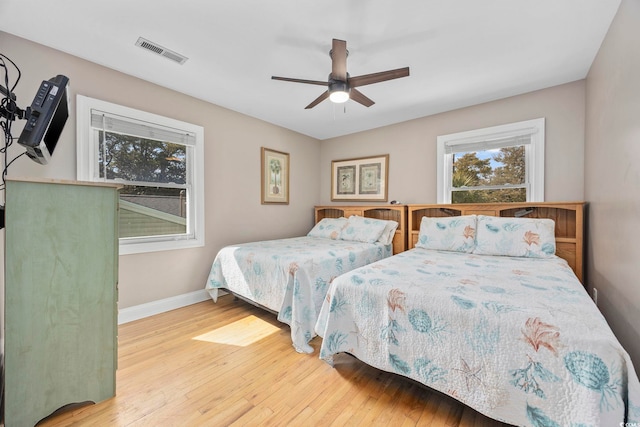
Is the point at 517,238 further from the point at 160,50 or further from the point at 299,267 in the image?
the point at 160,50

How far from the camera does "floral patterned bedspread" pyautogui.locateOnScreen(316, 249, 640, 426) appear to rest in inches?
39.1

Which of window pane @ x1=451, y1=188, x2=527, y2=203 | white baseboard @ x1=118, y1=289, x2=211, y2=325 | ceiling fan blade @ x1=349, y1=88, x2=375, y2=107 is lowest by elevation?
white baseboard @ x1=118, y1=289, x2=211, y2=325

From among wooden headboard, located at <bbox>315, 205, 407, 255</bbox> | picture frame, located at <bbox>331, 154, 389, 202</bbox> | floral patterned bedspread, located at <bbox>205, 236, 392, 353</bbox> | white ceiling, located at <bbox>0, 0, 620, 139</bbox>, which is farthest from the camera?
picture frame, located at <bbox>331, 154, 389, 202</bbox>

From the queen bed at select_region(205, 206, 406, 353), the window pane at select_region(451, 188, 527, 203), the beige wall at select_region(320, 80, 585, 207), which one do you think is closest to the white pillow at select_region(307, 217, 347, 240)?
the queen bed at select_region(205, 206, 406, 353)

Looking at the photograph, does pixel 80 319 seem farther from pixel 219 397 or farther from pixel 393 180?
pixel 393 180

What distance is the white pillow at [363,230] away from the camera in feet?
11.4

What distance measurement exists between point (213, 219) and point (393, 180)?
102 inches

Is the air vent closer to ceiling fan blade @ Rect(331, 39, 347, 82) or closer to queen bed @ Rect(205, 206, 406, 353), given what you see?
ceiling fan blade @ Rect(331, 39, 347, 82)

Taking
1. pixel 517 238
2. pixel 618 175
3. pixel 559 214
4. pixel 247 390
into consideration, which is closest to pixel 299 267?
pixel 247 390

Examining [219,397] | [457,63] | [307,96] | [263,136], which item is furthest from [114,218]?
[457,63]

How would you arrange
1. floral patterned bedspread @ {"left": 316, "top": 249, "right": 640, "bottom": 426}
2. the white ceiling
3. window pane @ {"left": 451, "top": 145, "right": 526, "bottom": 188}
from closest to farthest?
floral patterned bedspread @ {"left": 316, "top": 249, "right": 640, "bottom": 426}
the white ceiling
window pane @ {"left": 451, "top": 145, "right": 526, "bottom": 188}

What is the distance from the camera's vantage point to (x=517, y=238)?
8.15 feet

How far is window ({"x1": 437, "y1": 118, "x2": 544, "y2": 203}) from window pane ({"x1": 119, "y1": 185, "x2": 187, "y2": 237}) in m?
3.26

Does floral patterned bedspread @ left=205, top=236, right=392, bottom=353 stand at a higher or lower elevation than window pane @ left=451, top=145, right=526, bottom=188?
lower
